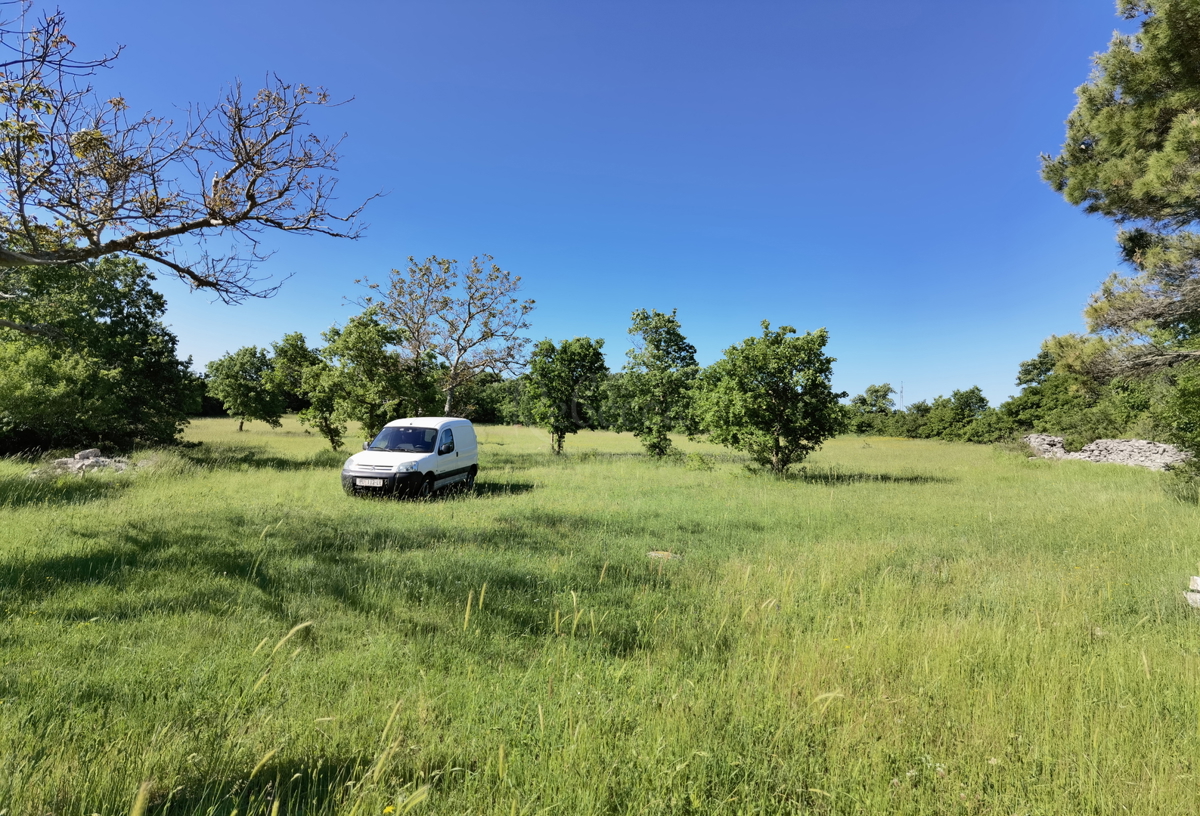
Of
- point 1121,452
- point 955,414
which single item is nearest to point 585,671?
point 1121,452

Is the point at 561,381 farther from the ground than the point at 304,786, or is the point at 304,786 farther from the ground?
the point at 561,381

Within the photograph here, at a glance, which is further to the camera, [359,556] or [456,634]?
[359,556]

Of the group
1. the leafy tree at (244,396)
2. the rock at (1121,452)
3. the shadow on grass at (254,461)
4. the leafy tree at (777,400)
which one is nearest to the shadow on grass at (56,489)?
the shadow on grass at (254,461)

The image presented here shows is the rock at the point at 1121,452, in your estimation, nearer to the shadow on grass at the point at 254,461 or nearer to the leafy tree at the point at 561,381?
the leafy tree at the point at 561,381

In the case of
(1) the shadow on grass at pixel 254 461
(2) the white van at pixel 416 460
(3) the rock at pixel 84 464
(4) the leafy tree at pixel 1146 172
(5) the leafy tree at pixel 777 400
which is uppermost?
(4) the leafy tree at pixel 1146 172

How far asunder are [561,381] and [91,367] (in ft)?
60.9

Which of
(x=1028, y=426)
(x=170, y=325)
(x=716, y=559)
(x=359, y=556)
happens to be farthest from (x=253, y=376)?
(x=1028, y=426)

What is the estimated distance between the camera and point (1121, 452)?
2506cm

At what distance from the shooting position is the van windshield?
42.1 ft

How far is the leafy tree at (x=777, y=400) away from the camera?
16.3 meters

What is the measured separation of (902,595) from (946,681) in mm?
1911

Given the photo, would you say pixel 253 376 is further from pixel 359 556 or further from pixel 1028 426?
pixel 1028 426

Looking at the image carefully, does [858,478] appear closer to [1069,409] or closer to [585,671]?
[585,671]

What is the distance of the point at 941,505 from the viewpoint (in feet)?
37.6
